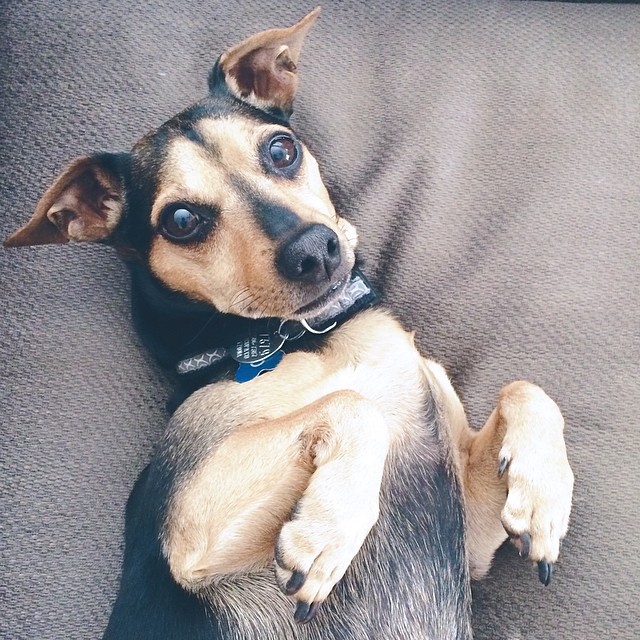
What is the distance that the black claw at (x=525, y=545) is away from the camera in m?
2.07

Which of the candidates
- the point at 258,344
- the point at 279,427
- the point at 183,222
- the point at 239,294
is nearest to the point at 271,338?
the point at 258,344

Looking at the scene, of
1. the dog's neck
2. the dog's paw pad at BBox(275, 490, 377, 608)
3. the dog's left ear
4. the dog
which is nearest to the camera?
the dog's paw pad at BBox(275, 490, 377, 608)

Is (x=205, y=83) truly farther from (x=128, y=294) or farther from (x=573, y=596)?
(x=573, y=596)

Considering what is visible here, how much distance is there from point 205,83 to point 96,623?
7.81ft

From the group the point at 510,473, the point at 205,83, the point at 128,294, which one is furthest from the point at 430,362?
the point at 205,83

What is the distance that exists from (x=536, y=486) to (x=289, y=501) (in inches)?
31.3

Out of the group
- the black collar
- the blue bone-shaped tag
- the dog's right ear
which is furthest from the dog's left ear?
the blue bone-shaped tag

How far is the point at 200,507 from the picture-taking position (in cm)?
210

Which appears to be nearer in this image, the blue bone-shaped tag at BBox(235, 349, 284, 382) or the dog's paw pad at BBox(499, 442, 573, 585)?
the dog's paw pad at BBox(499, 442, 573, 585)

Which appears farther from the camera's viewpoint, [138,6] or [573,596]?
[138,6]

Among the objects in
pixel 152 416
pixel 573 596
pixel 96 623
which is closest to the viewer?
pixel 573 596

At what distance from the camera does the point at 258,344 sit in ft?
7.84

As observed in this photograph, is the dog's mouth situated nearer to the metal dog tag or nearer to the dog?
the dog

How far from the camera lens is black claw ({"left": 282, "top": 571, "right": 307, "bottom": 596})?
1841mm
